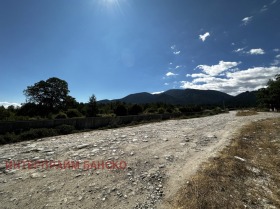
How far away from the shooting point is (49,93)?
135ft

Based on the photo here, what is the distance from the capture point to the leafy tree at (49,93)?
40469 mm

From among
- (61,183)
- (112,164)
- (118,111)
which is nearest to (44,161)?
(61,183)

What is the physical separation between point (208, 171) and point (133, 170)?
2.19m

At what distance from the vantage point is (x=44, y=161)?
5699 millimetres

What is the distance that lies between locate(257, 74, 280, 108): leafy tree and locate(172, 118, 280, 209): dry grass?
51184 mm

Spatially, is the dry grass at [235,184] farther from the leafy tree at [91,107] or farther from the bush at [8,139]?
the leafy tree at [91,107]

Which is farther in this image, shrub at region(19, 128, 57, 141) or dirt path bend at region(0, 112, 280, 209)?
shrub at region(19, 128, 57, 141)

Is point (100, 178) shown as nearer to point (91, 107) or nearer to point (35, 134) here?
point (35, 134)

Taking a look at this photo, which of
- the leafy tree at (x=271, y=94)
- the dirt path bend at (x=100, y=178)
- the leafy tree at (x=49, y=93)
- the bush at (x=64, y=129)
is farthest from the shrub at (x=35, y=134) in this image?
the leafy tree at (x=271, y=94)

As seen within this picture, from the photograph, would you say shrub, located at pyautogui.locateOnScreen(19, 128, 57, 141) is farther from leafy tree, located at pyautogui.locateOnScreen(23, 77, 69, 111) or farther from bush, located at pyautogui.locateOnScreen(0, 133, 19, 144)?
leafy tree, located at pyautogui.locateOnScreen(23, 77, 69, 111)

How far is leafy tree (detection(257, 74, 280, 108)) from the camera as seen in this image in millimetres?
44906

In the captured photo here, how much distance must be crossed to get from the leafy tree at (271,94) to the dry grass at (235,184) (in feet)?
168

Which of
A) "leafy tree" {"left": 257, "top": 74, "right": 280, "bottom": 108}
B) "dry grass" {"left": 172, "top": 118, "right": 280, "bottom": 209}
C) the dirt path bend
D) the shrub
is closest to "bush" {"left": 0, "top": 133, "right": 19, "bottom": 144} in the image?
the shrub

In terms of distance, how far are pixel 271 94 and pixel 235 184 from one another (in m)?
56.6
